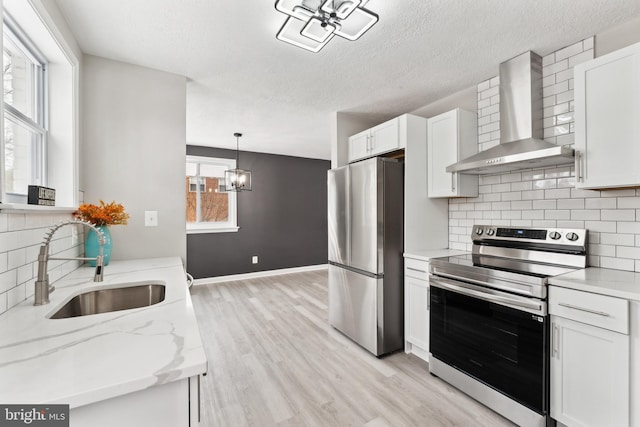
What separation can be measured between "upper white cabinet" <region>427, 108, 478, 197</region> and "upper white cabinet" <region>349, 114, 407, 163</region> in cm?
30

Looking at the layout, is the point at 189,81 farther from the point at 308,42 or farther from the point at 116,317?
the point at 116,317

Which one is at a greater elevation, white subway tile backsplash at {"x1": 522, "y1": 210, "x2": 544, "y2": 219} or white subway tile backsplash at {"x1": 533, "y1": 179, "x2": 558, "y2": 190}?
white subway tile backsplash at {"x1": 533, "y1": 179, "x2": 558, "y2": 190}

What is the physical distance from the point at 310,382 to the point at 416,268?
4.03 ft

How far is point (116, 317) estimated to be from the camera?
3.27ft

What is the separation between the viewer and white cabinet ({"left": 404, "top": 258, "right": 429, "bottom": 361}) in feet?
7.68

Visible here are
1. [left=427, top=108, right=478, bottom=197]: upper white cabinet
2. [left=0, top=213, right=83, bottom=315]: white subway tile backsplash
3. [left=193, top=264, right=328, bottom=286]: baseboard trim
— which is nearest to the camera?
[left=0, top=213, right=83, bottom=315]: white subway tile backsplash

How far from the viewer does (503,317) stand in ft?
5.72

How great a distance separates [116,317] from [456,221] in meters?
2.73

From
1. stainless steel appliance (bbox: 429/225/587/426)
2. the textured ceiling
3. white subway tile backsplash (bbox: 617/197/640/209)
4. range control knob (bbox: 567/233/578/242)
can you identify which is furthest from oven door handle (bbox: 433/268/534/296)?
the textured ceiling

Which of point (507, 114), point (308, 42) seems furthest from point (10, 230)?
point (507, 114)

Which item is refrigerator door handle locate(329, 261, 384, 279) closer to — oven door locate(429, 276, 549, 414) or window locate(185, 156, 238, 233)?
oven door locate(429, 276, 549, 414)

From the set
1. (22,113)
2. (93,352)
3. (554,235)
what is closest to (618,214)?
(554,235)

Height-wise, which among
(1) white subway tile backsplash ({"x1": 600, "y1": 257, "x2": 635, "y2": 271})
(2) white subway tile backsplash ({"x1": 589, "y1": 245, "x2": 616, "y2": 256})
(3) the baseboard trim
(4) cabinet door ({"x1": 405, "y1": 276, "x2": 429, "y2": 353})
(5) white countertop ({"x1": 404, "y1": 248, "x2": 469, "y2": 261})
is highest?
(2) white subway tile backsplash ({"x1": 589, "y1": 245, "x2": 616, "y2": 256})

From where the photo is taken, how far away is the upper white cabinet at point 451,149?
2453 millimetres
